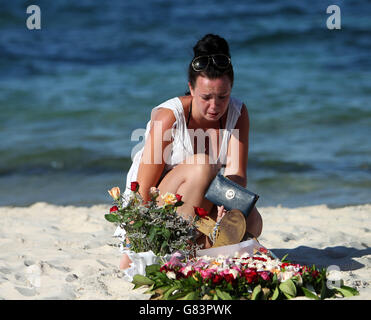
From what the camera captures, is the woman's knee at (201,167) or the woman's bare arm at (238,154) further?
the woman's bare arm at (238,154)

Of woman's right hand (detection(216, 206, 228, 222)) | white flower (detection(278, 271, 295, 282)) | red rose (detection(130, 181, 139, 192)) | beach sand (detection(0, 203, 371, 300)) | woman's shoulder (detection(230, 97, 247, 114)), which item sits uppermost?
woman's shoulder (detection(230, 97, 247, 114))

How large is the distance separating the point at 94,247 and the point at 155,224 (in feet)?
4.08

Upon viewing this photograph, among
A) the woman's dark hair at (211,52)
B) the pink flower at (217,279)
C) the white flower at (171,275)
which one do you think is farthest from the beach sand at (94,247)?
the woman's dark hair at (211,52)

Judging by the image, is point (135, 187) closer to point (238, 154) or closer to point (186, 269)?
point (186, 269)

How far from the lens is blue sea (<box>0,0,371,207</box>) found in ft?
23.2

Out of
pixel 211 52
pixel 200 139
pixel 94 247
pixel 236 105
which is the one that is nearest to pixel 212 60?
pixel 211 52

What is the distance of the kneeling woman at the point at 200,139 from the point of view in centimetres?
373

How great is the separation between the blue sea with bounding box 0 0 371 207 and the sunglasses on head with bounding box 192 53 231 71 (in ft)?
0.55

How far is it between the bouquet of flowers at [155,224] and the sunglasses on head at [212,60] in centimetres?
85

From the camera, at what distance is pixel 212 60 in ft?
12.2

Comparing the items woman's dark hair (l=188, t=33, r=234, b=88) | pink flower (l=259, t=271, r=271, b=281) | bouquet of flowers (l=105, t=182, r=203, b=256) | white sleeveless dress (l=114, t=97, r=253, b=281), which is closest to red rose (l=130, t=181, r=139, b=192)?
bouquet of flowers (l=105, t=182, r=203, b=256)

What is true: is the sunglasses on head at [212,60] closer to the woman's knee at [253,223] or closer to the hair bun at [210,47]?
the hair bun at [210,47]

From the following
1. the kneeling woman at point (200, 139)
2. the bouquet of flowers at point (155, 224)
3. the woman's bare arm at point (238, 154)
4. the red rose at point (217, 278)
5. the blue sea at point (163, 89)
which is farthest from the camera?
the blue sea at point (163, 89)

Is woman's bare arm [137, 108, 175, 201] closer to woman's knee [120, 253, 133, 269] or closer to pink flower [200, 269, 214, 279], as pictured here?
woman's knee [120, 253, 133, 269]
